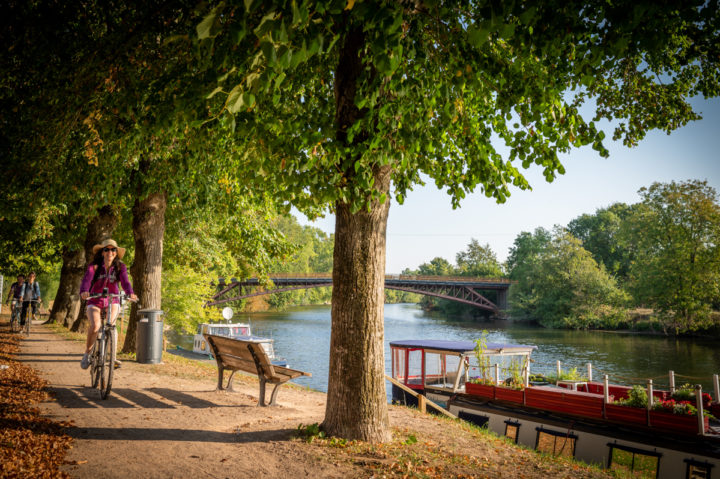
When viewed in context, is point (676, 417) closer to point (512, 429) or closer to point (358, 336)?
point (512, 429)

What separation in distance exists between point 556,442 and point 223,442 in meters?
8.86

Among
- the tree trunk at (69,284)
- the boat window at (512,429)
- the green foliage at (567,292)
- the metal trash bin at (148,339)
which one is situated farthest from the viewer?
the green foliage at (567,292)

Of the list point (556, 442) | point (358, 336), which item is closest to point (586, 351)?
point (556, 442)

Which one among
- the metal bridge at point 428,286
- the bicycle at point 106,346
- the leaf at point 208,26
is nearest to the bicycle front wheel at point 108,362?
the bicycle at point 106,346

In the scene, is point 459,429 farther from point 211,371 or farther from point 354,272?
point 211,371

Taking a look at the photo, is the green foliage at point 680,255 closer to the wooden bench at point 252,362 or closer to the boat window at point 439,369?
the boat window at point 439,369

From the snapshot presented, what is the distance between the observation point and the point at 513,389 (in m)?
12.5

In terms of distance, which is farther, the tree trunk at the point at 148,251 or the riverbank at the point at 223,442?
the tree trunk at the point at 148,251

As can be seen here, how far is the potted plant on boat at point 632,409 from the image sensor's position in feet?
33.8

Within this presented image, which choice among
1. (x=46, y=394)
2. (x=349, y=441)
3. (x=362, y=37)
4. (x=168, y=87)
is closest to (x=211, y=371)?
(x=46, y=394)

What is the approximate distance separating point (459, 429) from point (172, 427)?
13.0 feet

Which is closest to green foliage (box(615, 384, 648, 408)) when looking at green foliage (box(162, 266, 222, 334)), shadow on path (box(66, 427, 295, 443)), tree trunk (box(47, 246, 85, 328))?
shadow on path (box(66, 427, 295, 443))

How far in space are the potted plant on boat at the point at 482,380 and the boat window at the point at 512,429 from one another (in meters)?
0.77

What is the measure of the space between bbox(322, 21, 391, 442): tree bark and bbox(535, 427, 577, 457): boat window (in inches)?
295
